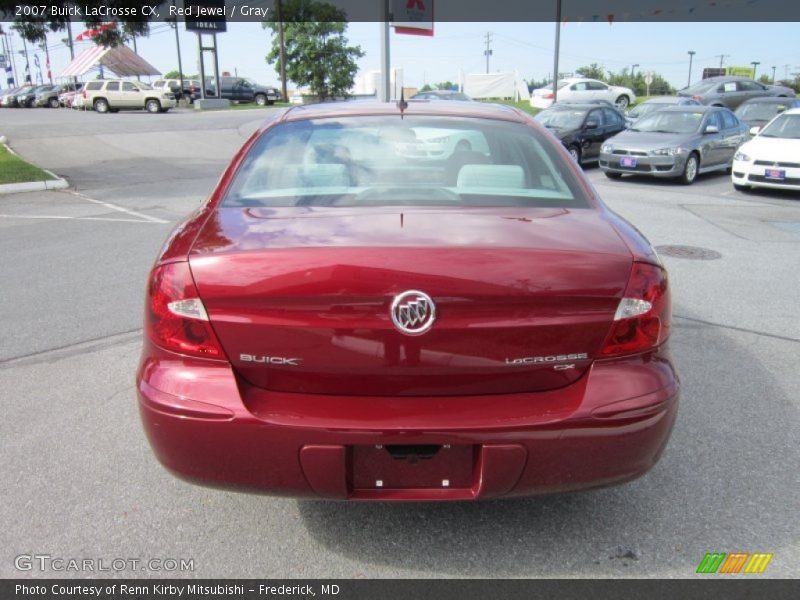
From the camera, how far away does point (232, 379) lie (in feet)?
7.83

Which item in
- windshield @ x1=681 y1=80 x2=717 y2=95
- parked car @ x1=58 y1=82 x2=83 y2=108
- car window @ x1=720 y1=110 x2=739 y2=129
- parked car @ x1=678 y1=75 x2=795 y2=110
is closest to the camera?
car window @ x1=720 y1=110 x2=739 y2=129

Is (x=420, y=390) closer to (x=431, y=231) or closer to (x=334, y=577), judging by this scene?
(x=431, y=231)

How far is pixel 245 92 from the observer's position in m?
51.2

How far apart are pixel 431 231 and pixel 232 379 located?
2.78 feet

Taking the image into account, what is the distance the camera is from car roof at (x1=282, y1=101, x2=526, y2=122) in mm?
3682

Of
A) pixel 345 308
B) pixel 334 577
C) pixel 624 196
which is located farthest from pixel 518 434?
pixel 624 196

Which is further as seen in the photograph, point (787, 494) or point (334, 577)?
point (787, 494)

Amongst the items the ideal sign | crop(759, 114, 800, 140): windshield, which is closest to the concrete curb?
the ideal sign

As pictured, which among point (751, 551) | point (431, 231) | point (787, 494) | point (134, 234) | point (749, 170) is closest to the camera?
point (431, 231)

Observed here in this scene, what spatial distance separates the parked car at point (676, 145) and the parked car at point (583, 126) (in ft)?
4.83

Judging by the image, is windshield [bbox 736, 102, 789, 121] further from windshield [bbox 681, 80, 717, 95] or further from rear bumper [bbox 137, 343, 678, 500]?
rear bumper [bbox 137, 343, 678, 500]

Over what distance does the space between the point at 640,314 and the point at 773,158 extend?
11874mm

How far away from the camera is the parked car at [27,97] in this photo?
2051 inches

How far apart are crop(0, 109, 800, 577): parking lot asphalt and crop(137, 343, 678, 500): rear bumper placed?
0.43 meters
